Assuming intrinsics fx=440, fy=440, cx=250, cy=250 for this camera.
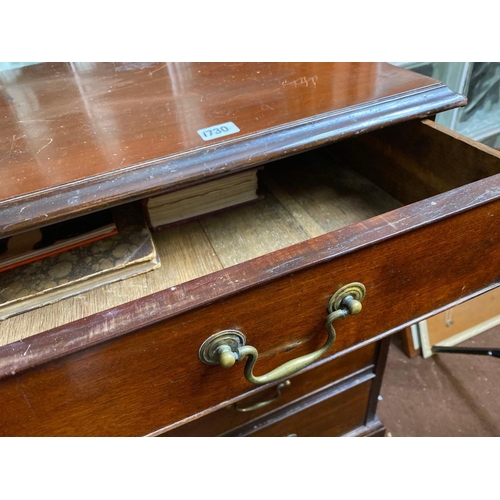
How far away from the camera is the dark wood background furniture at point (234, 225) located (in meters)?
0.37

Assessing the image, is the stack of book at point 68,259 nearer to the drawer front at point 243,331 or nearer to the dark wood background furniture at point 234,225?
the dark wood background furniture at point 234,225

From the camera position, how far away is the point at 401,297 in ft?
1.59

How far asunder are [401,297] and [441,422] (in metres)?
0.72

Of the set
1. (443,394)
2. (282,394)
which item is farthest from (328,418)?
(443,394)

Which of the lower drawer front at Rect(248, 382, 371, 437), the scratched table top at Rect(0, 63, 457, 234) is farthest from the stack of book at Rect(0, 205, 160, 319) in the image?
the lower drawer front at Rect(248, 382, 371, 437)

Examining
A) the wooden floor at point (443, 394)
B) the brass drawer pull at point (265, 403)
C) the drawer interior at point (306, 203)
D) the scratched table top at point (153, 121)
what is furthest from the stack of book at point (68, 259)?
the wooden floor at point (443, 394)

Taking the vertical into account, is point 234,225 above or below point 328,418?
above

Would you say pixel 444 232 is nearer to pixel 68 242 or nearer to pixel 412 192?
pixel 412 192

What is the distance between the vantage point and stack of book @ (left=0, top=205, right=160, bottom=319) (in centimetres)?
54

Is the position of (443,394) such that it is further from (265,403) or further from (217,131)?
(217,131)

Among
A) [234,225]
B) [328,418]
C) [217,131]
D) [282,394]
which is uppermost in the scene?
[217,131]

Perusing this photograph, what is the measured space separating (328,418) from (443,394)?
41 cm

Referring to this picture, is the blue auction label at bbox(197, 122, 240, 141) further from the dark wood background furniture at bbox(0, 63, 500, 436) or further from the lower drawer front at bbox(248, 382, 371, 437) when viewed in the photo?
the lower drawer front at bbox(248, 382, 371, 437)

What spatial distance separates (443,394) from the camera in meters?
1.10
